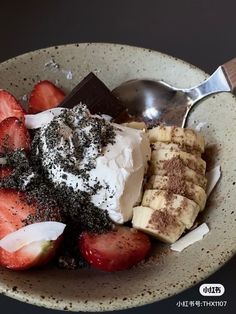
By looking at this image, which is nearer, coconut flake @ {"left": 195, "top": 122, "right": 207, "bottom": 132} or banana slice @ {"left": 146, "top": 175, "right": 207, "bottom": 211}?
banana slice @ {"left": 146, "top": 175, "right": 207, "bottom": 211}

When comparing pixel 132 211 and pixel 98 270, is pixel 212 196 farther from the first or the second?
pixel 98 270

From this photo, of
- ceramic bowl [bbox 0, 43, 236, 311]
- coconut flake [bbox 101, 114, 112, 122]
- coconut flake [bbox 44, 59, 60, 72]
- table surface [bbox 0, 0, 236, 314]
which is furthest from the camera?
table surface [bbox 0, 0, 236, 314]

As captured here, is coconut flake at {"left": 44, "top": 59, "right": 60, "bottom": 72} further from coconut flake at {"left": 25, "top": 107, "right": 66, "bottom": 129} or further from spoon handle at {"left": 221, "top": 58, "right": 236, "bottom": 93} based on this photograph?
spoon handle at {"left": 221, "top": 58, "right": 236, "bottom": 93}

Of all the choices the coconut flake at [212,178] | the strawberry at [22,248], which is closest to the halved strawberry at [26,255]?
the strawberry at [22,248]

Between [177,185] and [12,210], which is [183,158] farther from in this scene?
[12,210]

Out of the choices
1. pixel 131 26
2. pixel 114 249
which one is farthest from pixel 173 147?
pixel 131 26

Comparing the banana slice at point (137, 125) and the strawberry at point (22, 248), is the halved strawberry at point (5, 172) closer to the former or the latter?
the strawberry at point (22, 248)

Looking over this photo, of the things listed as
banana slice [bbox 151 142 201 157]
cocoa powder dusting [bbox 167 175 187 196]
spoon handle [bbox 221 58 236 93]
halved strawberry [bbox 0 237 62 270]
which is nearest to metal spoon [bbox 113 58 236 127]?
spoon handle [bbox 221 58 236 93]
